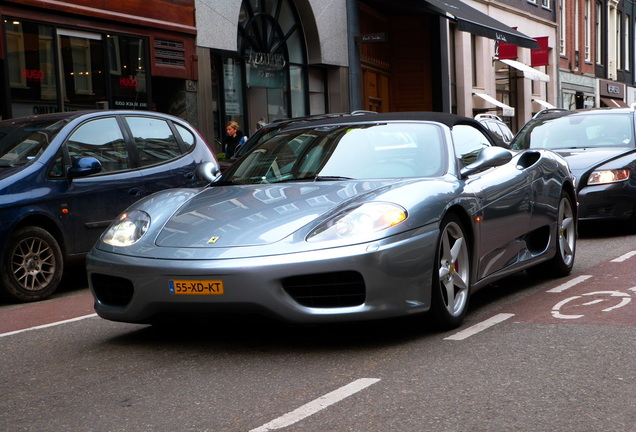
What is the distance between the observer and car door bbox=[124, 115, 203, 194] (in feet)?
32.1

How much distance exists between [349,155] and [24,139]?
3.85 metres

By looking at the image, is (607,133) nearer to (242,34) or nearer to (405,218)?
(405,218)

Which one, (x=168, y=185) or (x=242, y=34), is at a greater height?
(x=242, y=34)

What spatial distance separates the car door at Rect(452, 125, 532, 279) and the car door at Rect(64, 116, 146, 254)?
3.64 meters

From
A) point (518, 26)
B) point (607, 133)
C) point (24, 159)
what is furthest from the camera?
point (518, 26)

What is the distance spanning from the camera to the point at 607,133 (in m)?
12.8

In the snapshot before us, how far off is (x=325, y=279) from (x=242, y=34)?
1782 cm

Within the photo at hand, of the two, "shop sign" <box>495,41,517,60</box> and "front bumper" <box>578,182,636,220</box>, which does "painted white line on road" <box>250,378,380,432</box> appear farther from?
"shop sign" <box>495,41,517,60</box>

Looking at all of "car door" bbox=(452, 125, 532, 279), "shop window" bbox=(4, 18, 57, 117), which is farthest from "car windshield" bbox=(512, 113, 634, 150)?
"shop window" bbox=(4, 18, 57, 117)

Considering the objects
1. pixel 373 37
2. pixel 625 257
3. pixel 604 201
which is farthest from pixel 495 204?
pixel 373 37

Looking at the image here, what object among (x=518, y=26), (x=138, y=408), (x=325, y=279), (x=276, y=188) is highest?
(x=518, y=26)

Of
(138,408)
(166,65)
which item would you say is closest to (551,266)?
(138,408)

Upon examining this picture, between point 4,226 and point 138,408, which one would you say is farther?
point 4,226

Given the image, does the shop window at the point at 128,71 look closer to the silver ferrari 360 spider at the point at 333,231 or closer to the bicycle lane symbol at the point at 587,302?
the silver ferrari 360 spider at the point at 333,231
